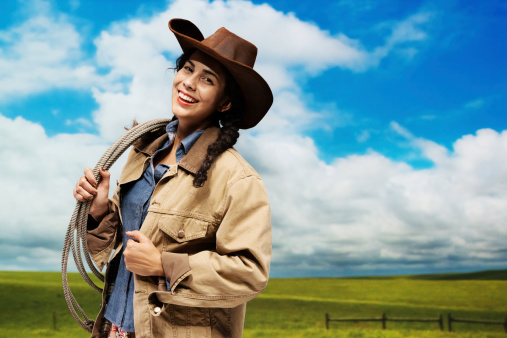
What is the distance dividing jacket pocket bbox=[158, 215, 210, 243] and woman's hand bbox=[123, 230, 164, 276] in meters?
0.12

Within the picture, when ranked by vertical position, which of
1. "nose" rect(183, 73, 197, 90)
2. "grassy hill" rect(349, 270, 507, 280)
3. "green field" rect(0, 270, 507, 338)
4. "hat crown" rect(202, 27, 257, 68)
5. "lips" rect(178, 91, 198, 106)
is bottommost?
"green field" rect(0, 270, 507, 338)

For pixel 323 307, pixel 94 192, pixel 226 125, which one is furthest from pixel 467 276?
pixel 94 192

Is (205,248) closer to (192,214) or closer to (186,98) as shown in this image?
(192,214)

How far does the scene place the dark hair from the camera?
2787 mm

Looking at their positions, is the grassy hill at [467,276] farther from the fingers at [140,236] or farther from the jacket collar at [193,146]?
the fingers at [140,236]

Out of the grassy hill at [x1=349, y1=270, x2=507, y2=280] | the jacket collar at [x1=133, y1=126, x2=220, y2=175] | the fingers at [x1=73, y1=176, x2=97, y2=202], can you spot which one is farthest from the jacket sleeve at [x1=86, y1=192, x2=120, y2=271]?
the grassy hill at [x1=349, y1=270, x2=507, y2=280]

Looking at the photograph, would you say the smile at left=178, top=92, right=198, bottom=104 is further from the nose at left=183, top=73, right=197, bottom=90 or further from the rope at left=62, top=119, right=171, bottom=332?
the rope at left=62, top=119, right=171, bottom=332

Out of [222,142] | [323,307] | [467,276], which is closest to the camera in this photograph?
[222,142]

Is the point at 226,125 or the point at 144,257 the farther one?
the point at 226,125

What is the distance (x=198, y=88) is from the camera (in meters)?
2.95

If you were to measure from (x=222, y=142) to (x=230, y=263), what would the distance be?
0.76 m

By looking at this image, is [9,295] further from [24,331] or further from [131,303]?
[131,303]

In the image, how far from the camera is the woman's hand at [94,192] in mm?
3154

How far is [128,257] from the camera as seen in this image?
2648 millimetres
